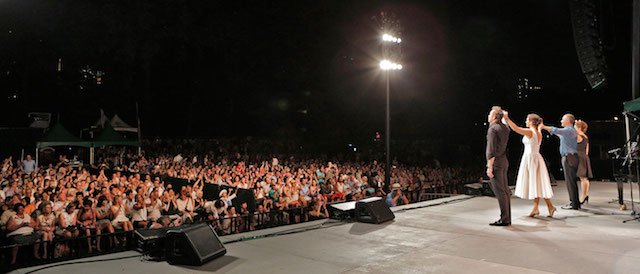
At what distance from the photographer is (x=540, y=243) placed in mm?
4891

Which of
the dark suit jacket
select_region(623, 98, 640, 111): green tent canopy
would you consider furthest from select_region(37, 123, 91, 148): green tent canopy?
select_region(623, 98, 640, 111): green tent canopy

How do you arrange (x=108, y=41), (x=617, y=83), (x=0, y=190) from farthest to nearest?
(x=108, y=41) → (x=617, y=83) → (x=0, y=190)

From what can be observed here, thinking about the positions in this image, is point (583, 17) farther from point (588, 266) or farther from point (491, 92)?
point (491, 92)

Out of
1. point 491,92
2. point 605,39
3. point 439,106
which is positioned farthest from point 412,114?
point 605,39

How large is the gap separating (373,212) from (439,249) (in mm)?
1610

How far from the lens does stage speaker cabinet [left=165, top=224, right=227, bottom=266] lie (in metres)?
4.19

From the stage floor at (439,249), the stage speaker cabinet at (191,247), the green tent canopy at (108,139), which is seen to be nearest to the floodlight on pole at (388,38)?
the stage floor at (439,249)

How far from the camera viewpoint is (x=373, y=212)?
6.21 meters

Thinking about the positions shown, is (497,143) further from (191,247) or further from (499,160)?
(191,247)

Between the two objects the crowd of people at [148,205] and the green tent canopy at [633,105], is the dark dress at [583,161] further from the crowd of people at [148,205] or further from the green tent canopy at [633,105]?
the crowd of people at [148,205]

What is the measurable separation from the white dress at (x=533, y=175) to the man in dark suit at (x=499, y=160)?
609 mm

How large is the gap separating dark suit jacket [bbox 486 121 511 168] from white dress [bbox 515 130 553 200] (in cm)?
64

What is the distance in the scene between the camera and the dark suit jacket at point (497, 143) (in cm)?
582

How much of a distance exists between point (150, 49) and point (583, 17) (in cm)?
2652
